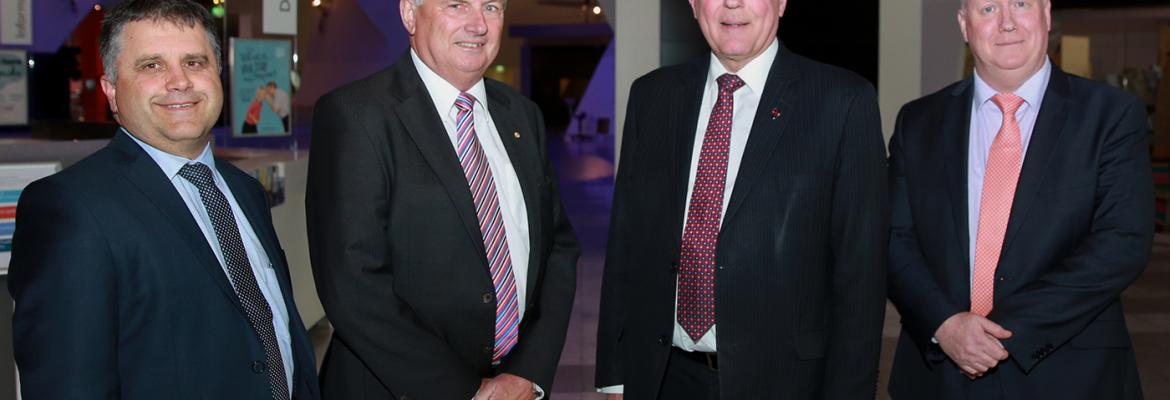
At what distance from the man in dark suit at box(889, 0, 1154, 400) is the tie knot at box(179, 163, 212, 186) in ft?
5.30

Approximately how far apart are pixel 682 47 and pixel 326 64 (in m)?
4.85

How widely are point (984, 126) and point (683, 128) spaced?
767 millimetres

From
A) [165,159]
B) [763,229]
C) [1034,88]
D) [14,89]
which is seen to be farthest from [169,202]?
[14,89]

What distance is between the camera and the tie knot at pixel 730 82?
7.57 ft

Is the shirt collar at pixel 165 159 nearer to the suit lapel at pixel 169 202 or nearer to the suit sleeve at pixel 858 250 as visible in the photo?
the suit lapel at pixel 169 202

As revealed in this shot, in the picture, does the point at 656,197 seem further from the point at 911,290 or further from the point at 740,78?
the point at 911,290

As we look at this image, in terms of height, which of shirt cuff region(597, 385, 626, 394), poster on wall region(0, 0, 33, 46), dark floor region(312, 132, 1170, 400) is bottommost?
dark floor region(312, 132, 1170, 400)

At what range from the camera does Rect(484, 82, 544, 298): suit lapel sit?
2.19 metres

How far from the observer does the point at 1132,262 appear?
2.36 meters

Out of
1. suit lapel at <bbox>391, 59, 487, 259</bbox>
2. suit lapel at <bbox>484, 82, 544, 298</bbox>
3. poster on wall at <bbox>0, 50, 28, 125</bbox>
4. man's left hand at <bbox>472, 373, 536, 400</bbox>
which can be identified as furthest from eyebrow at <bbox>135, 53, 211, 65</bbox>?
poster on wall at <bbox>0, 50, 28, 125</bbox>

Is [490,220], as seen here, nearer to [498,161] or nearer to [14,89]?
[498,161]

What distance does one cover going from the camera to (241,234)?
6.28 ft

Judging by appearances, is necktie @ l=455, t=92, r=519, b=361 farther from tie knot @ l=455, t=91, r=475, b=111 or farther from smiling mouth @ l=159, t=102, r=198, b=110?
smiling mouth @ l=159, t=102, r=198, b=110

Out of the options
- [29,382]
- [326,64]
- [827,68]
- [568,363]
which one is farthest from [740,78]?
[326,64]
